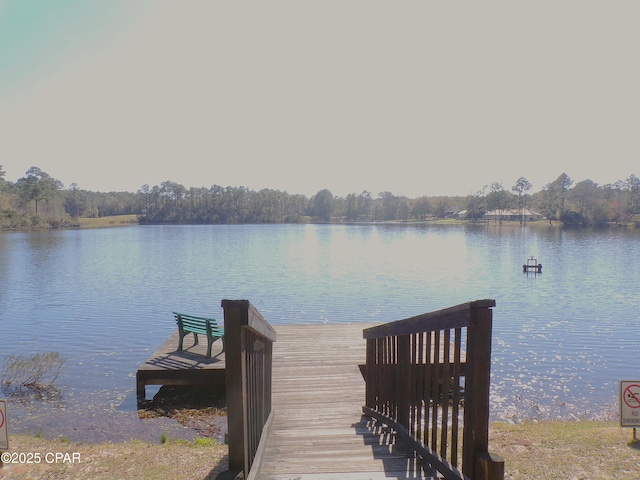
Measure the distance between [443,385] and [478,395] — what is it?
1.88 ft

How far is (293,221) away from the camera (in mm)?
148625

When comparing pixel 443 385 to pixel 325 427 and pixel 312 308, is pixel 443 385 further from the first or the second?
pixel 312 308

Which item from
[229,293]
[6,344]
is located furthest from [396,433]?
[229,293]

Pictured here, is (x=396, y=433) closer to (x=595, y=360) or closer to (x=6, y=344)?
(x=595, y=360)

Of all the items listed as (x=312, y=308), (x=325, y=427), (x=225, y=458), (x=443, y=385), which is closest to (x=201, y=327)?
(x=225, y=458)

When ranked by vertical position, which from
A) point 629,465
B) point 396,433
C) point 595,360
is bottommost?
point 595,360

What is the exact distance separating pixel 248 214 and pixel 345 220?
35.5 meters

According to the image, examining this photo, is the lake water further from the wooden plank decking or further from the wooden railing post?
the wooden railing post

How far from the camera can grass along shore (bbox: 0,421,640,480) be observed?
15.6 ft

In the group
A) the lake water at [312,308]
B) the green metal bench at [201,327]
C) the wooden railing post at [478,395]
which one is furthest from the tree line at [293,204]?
the wooden railing post at [478,395]

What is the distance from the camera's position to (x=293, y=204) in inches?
5881

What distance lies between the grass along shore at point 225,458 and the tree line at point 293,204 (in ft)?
277

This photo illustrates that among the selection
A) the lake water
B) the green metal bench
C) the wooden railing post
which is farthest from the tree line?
the wooden railing post

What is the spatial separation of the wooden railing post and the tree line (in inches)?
3507
